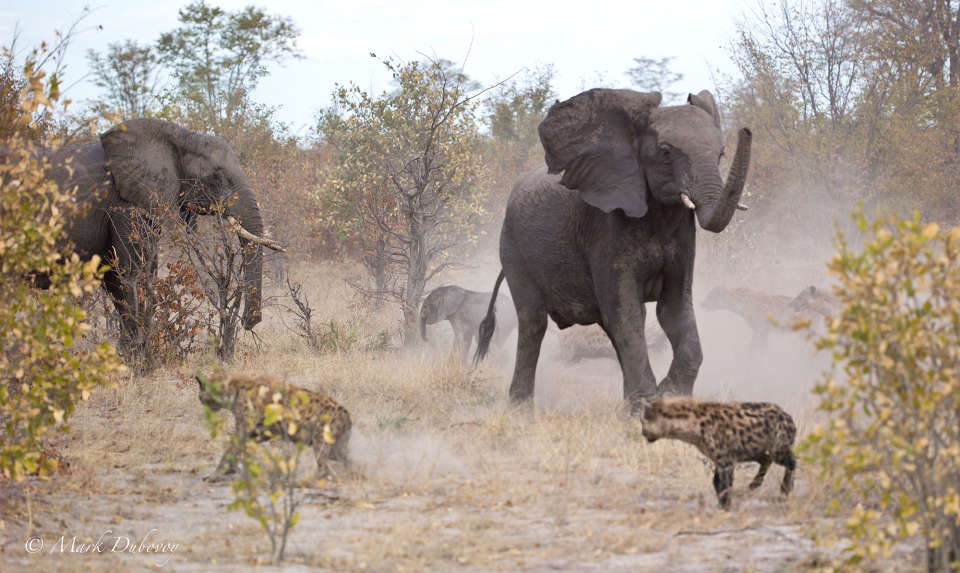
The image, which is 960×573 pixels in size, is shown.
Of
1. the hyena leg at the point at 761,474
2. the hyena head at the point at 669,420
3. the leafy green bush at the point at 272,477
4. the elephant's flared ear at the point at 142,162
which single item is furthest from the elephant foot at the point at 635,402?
the elephant's flared ear at the point at 142,162

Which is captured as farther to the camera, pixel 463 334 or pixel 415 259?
pixel 415 259

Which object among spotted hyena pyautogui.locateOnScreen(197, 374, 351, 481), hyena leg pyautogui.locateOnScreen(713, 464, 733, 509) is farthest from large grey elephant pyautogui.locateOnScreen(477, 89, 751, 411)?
spotted hyena pyautogui.locateOnScreen(197, 374, 351, 481)

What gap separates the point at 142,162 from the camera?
11461 millimetres

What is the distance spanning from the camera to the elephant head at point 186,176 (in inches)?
448

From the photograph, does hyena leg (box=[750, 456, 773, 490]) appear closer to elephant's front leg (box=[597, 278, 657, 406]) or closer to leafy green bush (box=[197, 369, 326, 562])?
elephant's front leg (box=[597, 278, 657, 406])

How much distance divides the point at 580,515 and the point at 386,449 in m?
2.16

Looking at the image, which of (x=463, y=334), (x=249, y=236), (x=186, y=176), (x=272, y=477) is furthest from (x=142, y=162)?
(x=272, y=477)

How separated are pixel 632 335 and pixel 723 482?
2.73m

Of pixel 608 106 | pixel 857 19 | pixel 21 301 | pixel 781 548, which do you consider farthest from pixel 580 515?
pixel 857 19

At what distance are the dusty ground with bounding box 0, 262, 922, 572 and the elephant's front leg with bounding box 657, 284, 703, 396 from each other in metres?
0.53

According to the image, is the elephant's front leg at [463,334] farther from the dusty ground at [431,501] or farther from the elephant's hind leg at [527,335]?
the dusty ground at [431,501]

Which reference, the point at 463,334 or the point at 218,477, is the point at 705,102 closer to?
the point at 218,477

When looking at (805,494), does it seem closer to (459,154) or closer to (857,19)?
(459,154)

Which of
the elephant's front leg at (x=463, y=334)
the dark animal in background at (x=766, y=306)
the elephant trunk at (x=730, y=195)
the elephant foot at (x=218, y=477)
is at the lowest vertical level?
the elephant foot at (x=218, y=477)
